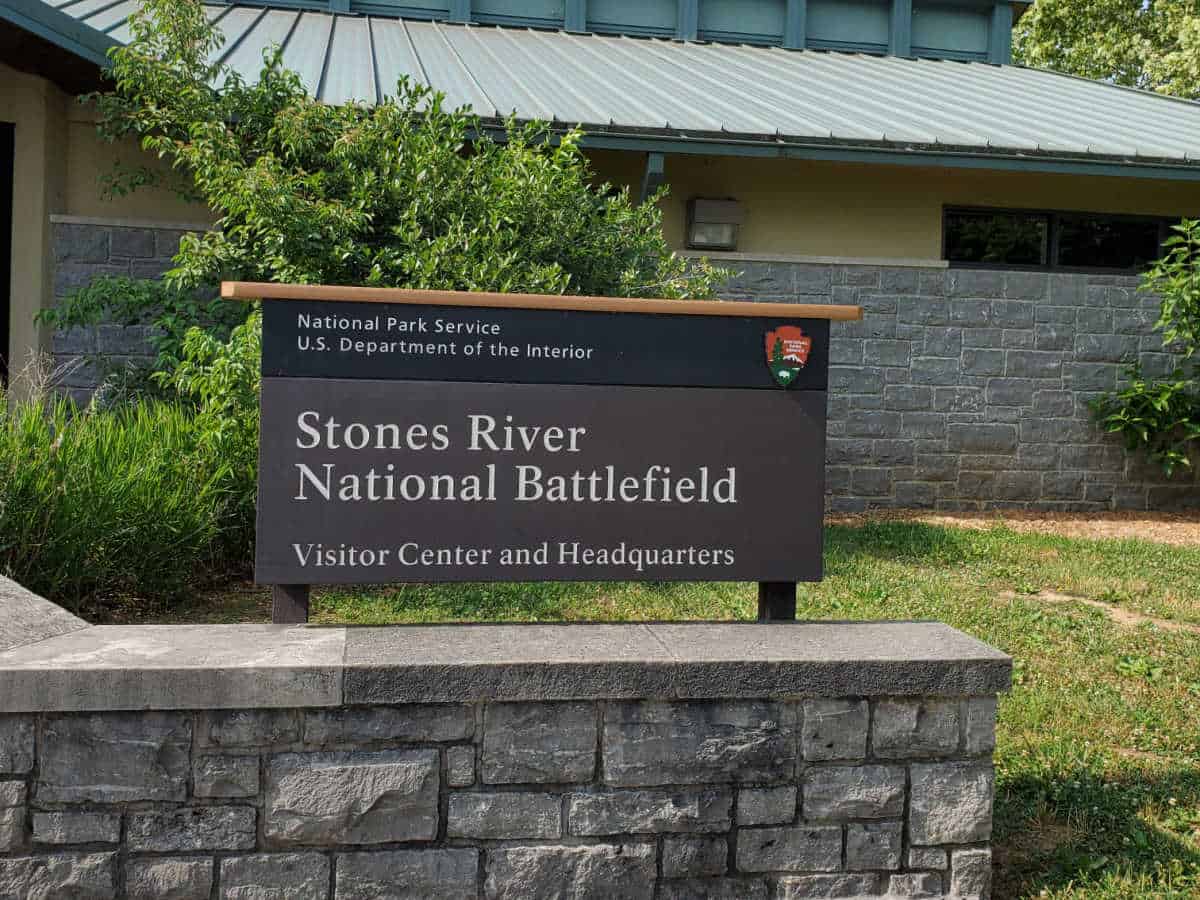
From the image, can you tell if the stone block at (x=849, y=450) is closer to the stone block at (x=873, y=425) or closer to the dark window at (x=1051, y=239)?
the stone block at (x=873, y=425)

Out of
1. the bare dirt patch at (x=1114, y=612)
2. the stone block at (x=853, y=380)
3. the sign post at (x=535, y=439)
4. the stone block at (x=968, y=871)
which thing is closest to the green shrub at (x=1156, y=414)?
the stone block at (x=853, y=380)

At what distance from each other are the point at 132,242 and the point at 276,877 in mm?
7058

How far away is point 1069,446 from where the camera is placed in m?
9.81

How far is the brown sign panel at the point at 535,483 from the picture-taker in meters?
3.06

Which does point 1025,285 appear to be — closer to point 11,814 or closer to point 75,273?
point 75,273

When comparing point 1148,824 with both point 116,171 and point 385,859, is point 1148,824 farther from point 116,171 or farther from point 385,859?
point 116,171

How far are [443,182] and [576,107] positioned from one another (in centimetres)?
328

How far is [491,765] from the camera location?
2807mm

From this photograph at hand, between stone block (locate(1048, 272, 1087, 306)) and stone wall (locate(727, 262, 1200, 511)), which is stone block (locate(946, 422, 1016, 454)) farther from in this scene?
stone block (locate(1048, 272, 1087, 306))

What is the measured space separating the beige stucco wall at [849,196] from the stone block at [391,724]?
7206 millimetres

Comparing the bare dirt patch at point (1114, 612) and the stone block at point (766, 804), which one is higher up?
the stone block at point (766, 804)

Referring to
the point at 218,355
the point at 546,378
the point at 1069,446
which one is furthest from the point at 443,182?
the point at 1069,446

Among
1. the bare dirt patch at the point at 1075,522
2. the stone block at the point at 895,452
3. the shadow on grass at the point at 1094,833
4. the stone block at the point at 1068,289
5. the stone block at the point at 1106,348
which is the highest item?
the stone block at the point at 1068,289

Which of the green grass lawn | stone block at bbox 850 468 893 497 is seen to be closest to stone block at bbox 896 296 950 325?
stone block at bbox 850 468 893 497
